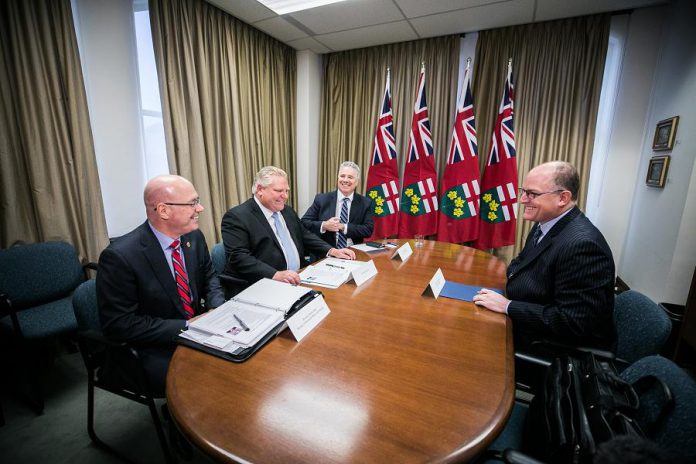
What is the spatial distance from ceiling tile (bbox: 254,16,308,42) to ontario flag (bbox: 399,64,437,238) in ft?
4.83

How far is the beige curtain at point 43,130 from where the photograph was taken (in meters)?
2.02

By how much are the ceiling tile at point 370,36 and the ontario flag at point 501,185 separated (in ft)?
3.85

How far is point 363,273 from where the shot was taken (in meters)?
1.81

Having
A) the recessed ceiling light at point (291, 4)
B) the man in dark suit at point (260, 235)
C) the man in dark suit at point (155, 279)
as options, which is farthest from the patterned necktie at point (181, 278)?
the recessed ceiling light at point (291, 4)

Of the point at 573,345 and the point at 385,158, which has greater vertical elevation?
the point at 385,158

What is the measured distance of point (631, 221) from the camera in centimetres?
322

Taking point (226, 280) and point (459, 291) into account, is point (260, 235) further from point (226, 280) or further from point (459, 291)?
point (459, 291)

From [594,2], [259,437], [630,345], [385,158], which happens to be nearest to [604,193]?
[594,2]

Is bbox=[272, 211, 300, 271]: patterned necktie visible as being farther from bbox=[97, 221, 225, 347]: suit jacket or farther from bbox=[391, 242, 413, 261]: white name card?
bbox=[97, 221, 225, 347]: suit jacket

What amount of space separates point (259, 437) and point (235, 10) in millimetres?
3629

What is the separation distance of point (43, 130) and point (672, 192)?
15.3 ft

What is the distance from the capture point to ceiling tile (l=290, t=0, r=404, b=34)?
2.86 meters

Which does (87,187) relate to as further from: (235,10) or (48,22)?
(235,10)

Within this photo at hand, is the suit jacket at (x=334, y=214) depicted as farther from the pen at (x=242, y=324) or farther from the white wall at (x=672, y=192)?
the white wall at (x=672, y=192)
